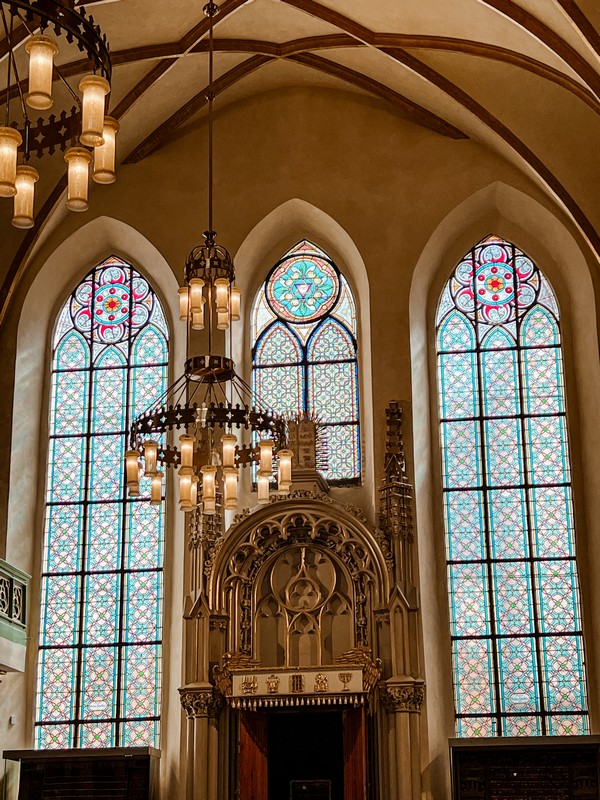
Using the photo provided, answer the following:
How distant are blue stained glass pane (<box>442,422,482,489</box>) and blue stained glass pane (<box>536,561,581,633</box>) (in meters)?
1.49

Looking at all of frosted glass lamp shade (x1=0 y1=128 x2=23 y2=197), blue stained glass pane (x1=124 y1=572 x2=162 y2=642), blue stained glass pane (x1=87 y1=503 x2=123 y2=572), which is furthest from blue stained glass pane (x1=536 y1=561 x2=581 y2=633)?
frosted glass lamp shade (x1=0 y1=128 x2=23 y2=197)

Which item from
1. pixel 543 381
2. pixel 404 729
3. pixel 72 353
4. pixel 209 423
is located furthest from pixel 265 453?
pixel 72 353

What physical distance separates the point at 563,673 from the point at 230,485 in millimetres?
5288

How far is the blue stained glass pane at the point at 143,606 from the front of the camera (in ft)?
55.0

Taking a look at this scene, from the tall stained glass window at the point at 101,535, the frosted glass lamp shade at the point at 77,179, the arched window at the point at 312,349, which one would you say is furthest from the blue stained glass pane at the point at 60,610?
the frosted glass lamp shade at the point at 77,179

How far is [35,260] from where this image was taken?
18297 mm

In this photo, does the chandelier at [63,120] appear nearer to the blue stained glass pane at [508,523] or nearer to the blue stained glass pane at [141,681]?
the blue stained glass pane at [141,681]

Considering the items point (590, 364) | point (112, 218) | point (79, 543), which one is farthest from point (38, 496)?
point (590, 364)

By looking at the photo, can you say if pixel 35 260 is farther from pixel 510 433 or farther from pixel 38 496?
pixel 510 433

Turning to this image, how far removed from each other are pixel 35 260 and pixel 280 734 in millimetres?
7539

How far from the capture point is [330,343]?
706 inches

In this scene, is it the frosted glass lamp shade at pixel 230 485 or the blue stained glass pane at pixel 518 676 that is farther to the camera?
the blue stained glass pane at pixel 518 676

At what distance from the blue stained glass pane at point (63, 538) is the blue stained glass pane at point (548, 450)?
617 centimetres

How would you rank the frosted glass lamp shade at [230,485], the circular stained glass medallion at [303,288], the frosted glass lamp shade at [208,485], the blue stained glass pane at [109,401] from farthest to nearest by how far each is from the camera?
the circular stained glass medallion at [303,288], the blue stained glass pane at [109,401], the frosted glass lamp shade at [230,485], the frosted glass lamp shade at [208,485]
